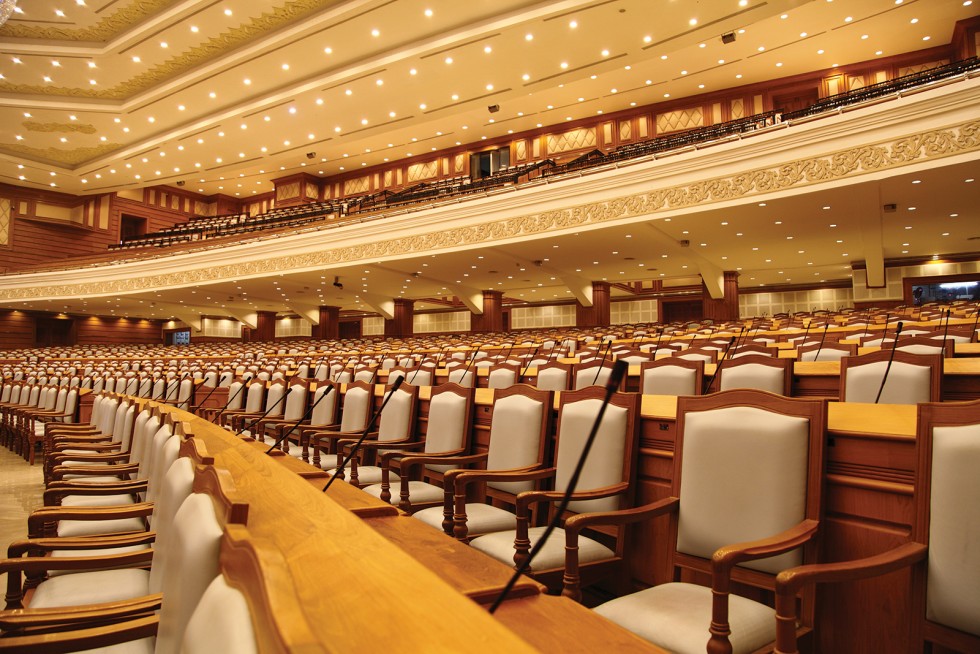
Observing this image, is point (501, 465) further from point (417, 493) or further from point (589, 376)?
point (589, 376)

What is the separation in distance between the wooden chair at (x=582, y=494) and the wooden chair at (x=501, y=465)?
64 millimetres

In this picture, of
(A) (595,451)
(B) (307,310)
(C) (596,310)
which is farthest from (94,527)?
(B) (307,310)

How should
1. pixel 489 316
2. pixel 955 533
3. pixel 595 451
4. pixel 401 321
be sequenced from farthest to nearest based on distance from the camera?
pixel 401 321, pixel 489 316, pixel 595 451, pixel 955 533

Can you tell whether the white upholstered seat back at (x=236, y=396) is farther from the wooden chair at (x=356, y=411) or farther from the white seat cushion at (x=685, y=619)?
the white seat cushion at (x=685, y=619)

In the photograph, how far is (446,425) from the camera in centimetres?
269

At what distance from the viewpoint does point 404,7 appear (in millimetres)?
10258

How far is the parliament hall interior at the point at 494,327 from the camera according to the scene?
1.06 metres

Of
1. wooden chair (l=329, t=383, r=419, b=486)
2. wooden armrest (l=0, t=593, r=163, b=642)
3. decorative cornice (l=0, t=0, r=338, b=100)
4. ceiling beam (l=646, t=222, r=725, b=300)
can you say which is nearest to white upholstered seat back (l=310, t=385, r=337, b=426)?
wooden chair (l=329, t=383, r=419, b=486)

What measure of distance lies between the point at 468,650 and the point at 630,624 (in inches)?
32.0

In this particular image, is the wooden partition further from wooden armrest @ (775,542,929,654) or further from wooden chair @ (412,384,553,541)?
wooden chair @ (412,384,553,541)

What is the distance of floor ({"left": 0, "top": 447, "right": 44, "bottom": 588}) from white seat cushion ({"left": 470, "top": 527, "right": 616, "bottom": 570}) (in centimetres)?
192

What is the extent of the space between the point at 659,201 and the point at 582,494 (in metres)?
8.65

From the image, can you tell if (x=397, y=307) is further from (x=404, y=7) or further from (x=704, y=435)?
(x=704, y=435)

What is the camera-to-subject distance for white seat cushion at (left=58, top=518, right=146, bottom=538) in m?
2.09
